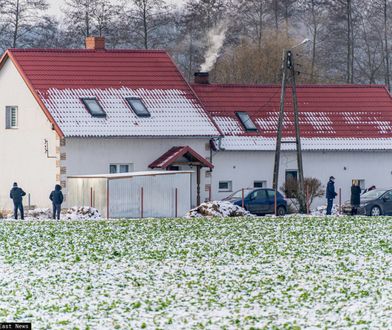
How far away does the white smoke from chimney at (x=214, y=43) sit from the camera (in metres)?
82.4

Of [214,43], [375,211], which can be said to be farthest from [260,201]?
[214,43]

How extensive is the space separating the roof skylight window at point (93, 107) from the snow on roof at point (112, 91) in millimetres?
161

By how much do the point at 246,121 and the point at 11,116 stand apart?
30.8 ft

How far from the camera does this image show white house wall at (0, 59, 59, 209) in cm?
5991

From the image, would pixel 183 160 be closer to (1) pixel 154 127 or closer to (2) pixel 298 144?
(1) pixel 154 127

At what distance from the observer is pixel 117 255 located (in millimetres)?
35719

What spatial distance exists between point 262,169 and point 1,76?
10.6m

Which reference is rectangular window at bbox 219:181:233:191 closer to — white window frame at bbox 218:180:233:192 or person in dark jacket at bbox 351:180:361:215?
white window frame at bbox 218:180:233:192

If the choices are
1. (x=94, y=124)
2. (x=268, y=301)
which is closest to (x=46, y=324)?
(x=268, y=301)

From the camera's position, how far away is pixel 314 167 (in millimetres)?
65062

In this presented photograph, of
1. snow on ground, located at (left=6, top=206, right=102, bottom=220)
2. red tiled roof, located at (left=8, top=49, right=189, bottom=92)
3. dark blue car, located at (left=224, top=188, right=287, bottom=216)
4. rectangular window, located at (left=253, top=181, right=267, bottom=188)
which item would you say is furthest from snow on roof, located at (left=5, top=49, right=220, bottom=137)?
snow on ground, located at (left=6, top=206, right=102, bottom=220)

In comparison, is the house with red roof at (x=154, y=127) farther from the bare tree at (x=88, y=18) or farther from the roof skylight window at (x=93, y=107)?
the bare tree at (x=88, y=18)

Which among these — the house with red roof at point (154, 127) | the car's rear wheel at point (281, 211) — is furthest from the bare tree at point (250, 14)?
the car's rear wheel at point (281, 211)

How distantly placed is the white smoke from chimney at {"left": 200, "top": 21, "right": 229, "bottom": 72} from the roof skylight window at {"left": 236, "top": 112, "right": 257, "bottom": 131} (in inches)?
627
